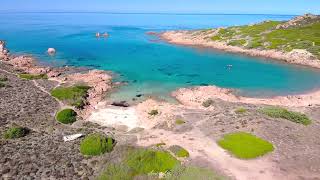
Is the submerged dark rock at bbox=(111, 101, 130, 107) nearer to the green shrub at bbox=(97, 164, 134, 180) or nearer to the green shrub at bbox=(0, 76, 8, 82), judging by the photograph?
the green shrub at bbox=(97, 164, 134, 180)

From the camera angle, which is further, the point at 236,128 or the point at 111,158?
the point at 236,128

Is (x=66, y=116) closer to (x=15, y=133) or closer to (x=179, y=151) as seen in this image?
(x=15, y=133)

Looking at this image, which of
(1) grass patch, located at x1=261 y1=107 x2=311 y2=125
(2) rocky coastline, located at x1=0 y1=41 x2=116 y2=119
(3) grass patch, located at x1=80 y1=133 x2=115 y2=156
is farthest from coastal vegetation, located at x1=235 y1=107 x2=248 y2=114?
(2) rocky coastline, located at x1=0 y1=41 x2=116 y2=119

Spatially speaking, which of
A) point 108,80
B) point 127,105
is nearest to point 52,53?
point 108,80

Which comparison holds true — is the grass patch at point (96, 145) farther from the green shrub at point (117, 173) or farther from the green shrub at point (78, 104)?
the green shrub at point (78, 104)

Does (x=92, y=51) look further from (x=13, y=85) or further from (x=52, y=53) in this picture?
(x=13, y=85)

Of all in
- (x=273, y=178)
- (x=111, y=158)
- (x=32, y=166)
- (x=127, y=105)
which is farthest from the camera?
(x=127, y=105)

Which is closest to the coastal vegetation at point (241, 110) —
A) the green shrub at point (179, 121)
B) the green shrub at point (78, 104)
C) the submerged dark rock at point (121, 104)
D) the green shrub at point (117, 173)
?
the green shrub at point (179, 121)
